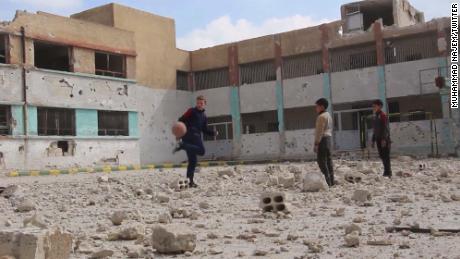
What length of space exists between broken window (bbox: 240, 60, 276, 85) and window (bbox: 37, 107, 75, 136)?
10396 millimetres

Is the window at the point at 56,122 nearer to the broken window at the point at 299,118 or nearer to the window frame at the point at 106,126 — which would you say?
the window frame at the point at 106,126

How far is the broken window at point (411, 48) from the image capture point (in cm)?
2244

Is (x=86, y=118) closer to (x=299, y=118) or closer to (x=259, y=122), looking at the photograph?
(x=259, y=122)

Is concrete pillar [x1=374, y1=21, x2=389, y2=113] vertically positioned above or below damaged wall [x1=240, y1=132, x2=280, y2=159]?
above

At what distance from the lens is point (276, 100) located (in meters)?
27.0

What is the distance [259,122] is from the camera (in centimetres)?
2859

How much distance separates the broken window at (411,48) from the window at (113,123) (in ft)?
43.3

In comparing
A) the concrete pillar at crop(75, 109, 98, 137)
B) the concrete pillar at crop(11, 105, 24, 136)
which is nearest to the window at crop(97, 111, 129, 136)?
the concrete pillar at crop(75, 109, 98, 137)

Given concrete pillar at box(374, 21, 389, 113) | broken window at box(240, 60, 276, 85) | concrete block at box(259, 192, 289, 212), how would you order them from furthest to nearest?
broken window at box(240, 60, 276, 85), concrete pillar at box(374, 21, 389, 113), concrete block at box(259, 192, 289, 212)

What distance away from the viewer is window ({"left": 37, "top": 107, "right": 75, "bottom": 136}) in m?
20.7

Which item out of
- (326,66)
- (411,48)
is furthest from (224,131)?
(411,48)

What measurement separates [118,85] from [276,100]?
8.49 m

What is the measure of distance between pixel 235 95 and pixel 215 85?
1783 mm

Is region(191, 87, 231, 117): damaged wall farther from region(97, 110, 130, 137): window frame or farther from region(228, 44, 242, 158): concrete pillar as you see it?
region(97, 110, 130, 137): window frame
